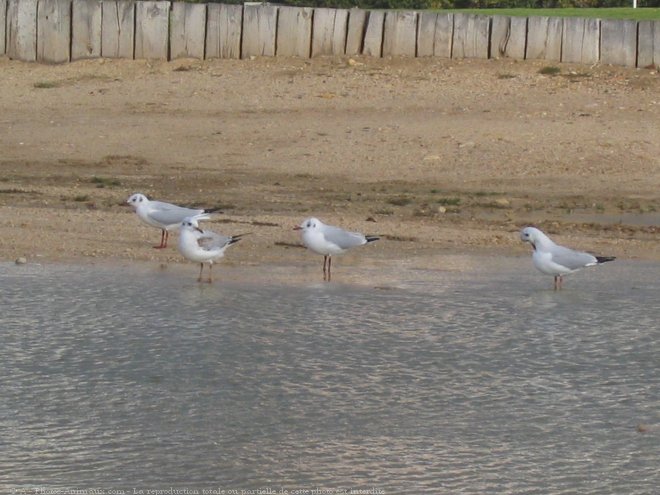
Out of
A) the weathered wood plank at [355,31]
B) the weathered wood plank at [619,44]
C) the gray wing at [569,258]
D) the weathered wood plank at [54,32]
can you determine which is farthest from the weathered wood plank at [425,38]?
the gray wing at [569,258]

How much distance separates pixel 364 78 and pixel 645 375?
11084mm

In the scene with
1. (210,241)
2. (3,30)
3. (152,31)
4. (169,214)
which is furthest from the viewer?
(3,30)

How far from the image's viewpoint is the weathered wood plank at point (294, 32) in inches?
782

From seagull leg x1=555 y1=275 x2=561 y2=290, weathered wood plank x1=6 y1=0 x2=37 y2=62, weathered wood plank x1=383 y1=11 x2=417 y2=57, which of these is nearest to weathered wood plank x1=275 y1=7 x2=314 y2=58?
weathered wood plank x1=383 y1=11 x2=417 y2=57

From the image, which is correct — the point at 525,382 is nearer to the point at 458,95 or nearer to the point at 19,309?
the point at 19,309

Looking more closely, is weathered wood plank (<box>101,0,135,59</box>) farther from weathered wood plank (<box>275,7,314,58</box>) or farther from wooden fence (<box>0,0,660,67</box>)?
weathered wood plank (<box>275,7,314,58</box>)

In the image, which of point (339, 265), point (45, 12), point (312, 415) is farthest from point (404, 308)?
point (45, 12)

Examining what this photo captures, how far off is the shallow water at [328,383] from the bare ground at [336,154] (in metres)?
1.57

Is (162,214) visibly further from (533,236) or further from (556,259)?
(556,259)

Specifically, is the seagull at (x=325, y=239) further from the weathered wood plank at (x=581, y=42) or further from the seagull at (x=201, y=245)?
the weathered wood plank at (x=581, y=42)

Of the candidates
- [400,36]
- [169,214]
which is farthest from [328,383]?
[400,36]

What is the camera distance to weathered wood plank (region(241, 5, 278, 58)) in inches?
785

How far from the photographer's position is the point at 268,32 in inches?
786

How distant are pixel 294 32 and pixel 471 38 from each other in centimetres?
229
